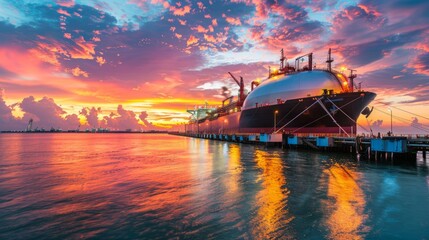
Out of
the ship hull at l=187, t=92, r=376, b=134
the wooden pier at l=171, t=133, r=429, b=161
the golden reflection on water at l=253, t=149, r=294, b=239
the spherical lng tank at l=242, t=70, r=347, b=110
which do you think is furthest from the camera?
the spherical lng tank at l=242, t=70, r=347, b=110

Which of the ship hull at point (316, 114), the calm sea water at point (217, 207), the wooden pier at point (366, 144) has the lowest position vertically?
the calm sea water at point (217, 207)

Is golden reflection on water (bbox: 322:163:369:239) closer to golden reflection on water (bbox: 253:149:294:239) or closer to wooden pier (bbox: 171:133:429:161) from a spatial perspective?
golden reflection on water (bbox: 253:149:294:239)

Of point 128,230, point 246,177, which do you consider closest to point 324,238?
point 128,230

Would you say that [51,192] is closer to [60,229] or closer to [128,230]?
[60,229]

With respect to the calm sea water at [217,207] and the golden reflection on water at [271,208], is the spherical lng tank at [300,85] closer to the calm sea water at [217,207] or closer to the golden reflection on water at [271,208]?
the calm sea water at [217,207]

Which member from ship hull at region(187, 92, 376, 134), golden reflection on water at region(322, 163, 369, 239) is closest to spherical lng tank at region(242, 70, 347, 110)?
ship hull at region(187, 92, 376, 134)

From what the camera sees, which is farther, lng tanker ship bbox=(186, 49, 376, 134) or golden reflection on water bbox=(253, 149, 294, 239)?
lng tanker ship bbox=(186, 49, 376, 134)

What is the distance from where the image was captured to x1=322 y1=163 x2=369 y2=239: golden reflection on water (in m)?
9.63

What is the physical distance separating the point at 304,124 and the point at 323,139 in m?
14.4

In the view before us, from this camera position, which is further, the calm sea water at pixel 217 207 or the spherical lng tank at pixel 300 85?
the spherical lng tank at pixel 300 85

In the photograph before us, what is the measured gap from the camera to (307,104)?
2076 inches

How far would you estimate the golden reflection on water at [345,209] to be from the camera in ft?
31.6

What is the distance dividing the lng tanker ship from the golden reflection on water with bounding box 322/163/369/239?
2505 cm

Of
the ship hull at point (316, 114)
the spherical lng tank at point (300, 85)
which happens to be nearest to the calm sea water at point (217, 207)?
the ship hull at point (316, 114)
